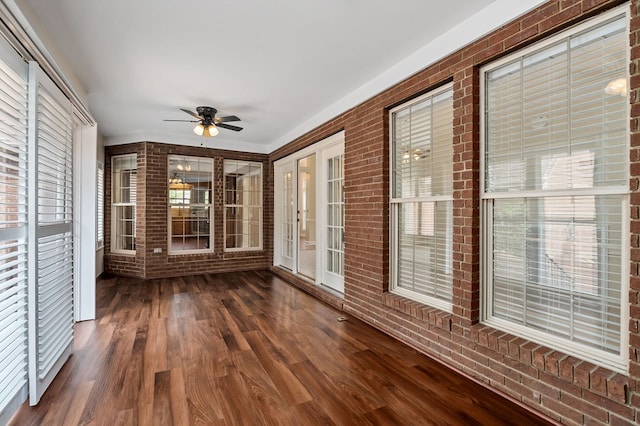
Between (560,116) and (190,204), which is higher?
(560,116)

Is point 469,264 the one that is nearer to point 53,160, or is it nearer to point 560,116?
point 560,116

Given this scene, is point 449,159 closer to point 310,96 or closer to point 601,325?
point 601,325

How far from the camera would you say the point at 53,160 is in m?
2.44

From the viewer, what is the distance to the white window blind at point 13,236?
1781mm

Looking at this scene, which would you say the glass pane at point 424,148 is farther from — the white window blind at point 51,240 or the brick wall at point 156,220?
the brick wall at point 156,220

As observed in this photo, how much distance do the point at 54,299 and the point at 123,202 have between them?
4.23 m

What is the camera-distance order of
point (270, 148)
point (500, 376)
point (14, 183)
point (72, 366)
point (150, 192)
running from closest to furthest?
Answer: point (14, 183) → point (500, 376) → point (72, 366) → point (150, 192) → point (270, 148)

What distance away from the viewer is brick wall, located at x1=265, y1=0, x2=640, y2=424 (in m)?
1.63

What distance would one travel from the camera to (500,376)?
2.18 meters

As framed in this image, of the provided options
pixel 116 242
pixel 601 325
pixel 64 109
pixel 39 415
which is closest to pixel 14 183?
pixel 64 109

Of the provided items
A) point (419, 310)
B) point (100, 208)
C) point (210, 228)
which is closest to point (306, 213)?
point (210, 228)

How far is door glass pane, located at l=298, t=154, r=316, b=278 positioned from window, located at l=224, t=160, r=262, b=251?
1440mm

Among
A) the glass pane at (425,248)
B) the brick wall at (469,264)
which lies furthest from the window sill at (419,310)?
the glass pane at (425,248)

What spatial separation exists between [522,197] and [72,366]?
12.5 ft
